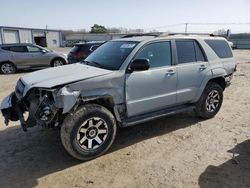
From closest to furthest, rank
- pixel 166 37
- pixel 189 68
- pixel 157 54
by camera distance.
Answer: pixel 157 54
pixel 166 37
pixel 189 68

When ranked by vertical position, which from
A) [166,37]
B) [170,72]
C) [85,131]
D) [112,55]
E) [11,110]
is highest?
[166,37]

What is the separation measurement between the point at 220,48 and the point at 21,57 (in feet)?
35.0

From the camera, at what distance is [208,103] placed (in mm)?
5711

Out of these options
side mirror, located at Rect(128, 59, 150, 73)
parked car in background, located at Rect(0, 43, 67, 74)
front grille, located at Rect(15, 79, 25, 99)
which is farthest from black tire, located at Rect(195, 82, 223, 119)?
parked car in background, located at Rect(0, 43, 67, 74)

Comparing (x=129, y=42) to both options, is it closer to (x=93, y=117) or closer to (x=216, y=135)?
(x=93, y=117)

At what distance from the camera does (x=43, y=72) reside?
4.65 m

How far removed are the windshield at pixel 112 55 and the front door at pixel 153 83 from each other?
239mm

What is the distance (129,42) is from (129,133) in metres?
1.76

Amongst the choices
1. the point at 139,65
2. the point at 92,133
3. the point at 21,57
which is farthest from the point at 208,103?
the point at 21,57

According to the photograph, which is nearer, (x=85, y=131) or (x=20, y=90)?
(x=85, y=131)

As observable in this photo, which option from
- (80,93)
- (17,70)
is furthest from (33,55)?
(80,93)

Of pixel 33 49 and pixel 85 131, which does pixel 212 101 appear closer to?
pixel 85 131

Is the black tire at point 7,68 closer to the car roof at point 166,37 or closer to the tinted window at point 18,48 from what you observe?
the tinted window at point 18,48

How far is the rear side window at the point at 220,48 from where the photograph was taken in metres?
5.75
